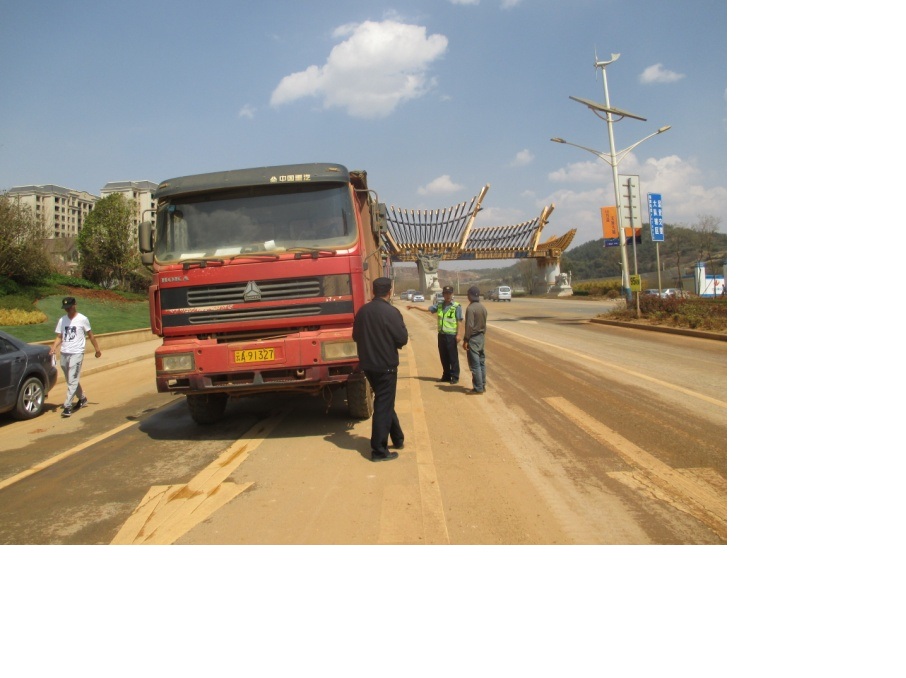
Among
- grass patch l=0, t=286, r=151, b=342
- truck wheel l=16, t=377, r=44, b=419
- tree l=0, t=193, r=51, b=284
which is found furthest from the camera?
tree l=0, t=193, r=51, b=284

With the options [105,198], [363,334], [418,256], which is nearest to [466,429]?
[363,334]

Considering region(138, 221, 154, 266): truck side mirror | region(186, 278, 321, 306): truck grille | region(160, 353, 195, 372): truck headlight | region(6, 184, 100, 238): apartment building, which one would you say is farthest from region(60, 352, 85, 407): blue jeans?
region(6, 184, 100, 238): apartment building

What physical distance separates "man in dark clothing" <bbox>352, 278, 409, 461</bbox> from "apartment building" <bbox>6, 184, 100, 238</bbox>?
25761mm

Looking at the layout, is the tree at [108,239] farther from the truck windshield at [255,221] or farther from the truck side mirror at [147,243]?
the truck windshield at [255,221]

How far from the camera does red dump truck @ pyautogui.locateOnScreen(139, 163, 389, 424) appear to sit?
6316mm

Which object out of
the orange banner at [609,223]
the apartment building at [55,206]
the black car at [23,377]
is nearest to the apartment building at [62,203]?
the apartment building at [55,206]

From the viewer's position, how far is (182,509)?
4.52m

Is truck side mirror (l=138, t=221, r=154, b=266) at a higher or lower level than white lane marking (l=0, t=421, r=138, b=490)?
higher

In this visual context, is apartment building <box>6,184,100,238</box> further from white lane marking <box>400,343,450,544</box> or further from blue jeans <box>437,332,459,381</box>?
white lane marking <box>400,343,450,544</box>

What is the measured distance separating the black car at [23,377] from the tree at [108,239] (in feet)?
91.5

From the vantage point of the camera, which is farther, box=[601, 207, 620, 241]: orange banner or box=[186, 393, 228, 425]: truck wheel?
box=[601, 207, 620, 241]: orange banner

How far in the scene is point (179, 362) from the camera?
628 cm

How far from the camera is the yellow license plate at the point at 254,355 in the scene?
20.6ft
